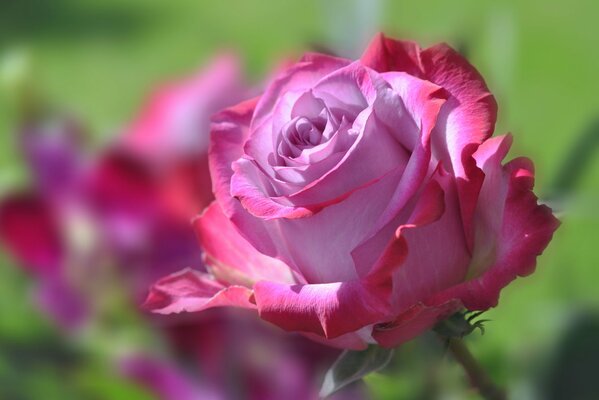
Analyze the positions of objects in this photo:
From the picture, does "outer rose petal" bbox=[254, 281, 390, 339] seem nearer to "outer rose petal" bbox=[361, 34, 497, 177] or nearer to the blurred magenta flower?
"outer rose petal" bbox=[361, 34, 497, 177]

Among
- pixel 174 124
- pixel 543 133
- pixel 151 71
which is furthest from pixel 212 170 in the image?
pixel 151 71

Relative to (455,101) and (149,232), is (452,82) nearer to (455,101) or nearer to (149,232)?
(455,101)

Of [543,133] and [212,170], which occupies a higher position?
[212,170]

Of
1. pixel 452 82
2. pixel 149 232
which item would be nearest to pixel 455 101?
pixel 452 82

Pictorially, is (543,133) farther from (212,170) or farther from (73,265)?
(212,170)

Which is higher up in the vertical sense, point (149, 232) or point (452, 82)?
point (452, 82)

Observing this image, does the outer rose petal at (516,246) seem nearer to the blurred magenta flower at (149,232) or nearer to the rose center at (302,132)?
the rose center at (302,132)
